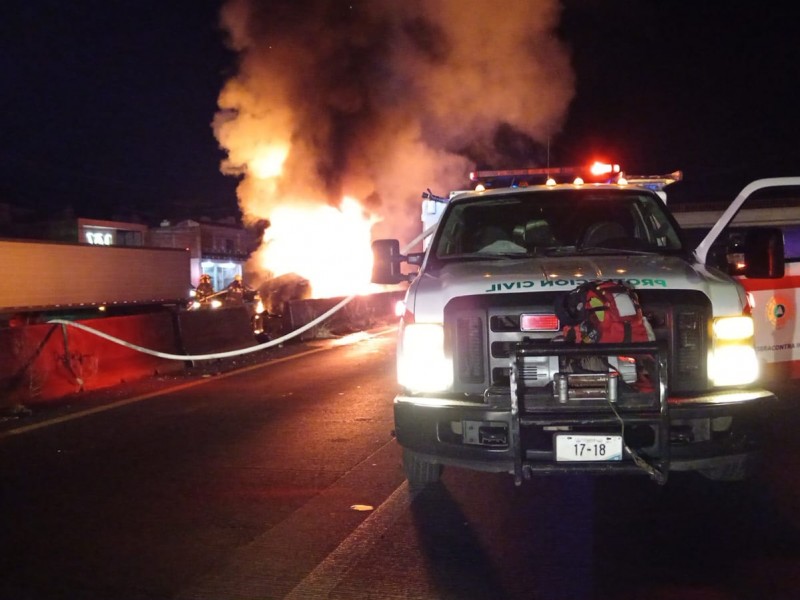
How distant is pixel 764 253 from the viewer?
5.33 m

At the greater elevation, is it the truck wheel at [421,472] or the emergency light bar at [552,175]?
the emergency light bar at [552,175]

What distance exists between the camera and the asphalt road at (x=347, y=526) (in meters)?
3.90

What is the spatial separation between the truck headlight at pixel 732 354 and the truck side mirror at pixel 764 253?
932 mm

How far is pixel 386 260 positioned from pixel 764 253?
8.49ft

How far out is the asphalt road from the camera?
12.8ft

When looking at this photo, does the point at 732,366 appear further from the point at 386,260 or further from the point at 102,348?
the point at 102,348

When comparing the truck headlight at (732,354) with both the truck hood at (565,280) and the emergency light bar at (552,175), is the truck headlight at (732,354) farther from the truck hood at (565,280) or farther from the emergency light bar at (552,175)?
the emergency light bar at (552,175)

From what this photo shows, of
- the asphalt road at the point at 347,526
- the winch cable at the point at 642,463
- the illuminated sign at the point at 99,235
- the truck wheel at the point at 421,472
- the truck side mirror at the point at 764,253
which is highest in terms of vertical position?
the illuminated sign at the point at 99,235

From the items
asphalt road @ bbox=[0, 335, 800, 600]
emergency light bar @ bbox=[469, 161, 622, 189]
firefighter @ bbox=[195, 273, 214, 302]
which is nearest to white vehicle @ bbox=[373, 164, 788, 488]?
asphalt road @ bbox=[0, 335, 800, 600]

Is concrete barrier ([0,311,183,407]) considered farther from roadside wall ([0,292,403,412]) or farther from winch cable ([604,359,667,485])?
winch cable ([604,359,667,485])

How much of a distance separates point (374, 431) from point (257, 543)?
2910 millimetres

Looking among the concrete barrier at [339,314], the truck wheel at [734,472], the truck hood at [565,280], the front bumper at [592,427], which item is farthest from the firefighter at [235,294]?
the truck wheel at [734,472]

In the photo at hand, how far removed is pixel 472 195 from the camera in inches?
244

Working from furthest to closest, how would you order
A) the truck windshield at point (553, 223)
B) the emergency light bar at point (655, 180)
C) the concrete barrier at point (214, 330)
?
the concrete barrier at point (214, 330) < the emergency light bar at point (655, 180) < the truck windshield at point (553, 223)
